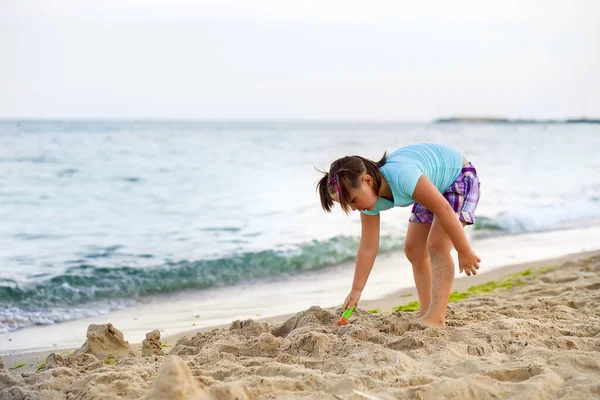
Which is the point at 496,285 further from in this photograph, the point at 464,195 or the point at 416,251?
the point at 464,195

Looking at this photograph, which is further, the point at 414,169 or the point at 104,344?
the point at 104,344

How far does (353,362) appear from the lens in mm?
2682

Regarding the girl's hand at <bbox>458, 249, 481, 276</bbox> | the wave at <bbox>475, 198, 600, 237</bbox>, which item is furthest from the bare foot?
the wave at <bbox>475, 198, 600, 237</bbox>

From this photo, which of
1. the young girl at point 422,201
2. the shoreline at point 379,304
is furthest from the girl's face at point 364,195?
the shoreline at point 379,304

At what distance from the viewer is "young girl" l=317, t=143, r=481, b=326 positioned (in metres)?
3.09

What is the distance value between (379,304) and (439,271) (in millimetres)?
1883

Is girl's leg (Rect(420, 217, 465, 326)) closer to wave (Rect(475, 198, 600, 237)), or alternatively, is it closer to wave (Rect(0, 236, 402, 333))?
wave (Rect(0, 236, 402, 333))

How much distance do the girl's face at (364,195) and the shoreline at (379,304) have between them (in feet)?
4.24

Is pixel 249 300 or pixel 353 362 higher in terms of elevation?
pixel 353 362

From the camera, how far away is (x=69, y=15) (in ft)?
67.4

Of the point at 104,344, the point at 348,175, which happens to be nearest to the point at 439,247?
the point at 348,175

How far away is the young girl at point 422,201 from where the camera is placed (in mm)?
3088

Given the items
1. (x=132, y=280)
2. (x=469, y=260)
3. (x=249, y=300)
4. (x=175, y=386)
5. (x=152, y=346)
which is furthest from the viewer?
(x=132, y=280)

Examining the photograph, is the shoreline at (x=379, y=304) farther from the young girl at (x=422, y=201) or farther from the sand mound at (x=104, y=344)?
the young girl at (x=422, y=201)
